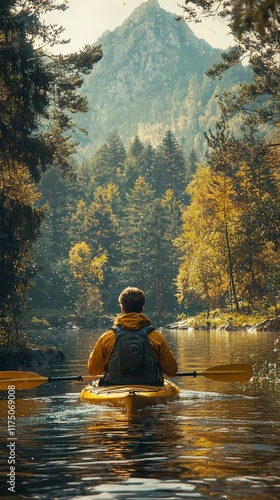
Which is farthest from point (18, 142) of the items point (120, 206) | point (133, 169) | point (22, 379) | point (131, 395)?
point (133, 169)

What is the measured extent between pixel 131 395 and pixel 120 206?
4124 inches

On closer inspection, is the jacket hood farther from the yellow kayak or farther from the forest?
the forest

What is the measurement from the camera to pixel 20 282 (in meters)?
30.0

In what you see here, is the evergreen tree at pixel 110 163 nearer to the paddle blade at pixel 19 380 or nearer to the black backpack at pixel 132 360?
the paddle blade at pixel 19 380

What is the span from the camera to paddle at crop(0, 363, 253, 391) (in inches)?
587

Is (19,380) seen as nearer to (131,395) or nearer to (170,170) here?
(131,395)

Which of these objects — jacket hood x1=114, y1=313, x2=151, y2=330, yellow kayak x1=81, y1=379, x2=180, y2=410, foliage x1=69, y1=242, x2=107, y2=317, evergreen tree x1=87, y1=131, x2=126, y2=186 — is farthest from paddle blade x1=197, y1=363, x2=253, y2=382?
evergreen tree x1=87, y1=131, x2=126, y2=186

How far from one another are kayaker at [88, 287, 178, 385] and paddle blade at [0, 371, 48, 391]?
1659mm

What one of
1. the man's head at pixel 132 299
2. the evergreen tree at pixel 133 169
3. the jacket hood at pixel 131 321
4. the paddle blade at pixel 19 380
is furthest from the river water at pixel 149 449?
the evergreen tree at pixel 133 169

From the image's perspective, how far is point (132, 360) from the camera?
523 inches

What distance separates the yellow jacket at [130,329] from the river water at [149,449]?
0.61 metres

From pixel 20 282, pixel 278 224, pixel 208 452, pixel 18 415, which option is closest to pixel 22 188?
pixel 20 282

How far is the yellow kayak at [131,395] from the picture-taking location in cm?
1288

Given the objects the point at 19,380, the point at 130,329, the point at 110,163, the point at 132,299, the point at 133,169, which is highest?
the point at 110,163
